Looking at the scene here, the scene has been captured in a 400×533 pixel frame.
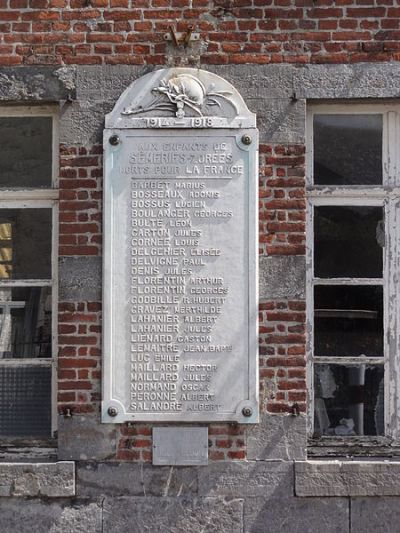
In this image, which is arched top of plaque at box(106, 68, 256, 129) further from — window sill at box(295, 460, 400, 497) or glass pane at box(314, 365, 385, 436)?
window sill at box(295, 460, 400, 497)

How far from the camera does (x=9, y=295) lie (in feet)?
25.3

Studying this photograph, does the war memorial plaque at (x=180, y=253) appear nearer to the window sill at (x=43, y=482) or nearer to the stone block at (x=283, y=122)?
the stone block at (x=283, y=122)

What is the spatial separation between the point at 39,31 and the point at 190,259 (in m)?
1.79

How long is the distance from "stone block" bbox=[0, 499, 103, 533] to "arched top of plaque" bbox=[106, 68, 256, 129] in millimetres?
2429

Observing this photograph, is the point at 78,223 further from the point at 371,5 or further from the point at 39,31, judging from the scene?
the point at 371,5

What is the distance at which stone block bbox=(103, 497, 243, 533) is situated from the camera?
732cm

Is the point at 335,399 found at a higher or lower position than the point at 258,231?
lower

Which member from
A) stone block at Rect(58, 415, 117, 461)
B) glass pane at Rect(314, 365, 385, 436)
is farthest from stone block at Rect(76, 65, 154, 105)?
glass pane at Rect(314, 365, 385, 436)

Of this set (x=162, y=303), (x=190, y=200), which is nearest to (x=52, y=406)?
(x=162, y=303)

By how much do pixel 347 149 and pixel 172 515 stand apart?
2.61 meters

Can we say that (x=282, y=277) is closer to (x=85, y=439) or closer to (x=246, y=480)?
(x=246, y=480)

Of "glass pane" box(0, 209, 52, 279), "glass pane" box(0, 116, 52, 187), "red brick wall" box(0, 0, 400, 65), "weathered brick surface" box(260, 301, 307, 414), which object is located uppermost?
"red brick wall" box(0, 0, 400, 65)

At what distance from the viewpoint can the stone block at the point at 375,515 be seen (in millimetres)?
7312

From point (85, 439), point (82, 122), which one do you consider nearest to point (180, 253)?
point (82, 122)
